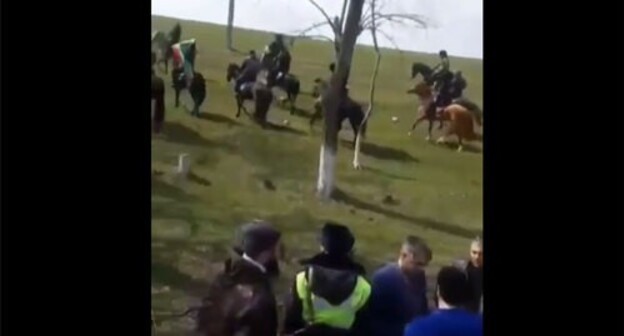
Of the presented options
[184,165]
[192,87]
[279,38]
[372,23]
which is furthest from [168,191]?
[372,23]

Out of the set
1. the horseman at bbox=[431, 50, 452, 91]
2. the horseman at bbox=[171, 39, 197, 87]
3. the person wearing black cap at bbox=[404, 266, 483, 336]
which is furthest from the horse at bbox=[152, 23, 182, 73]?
the person wearing black cap at bbox=[404, 266, 483, 336]

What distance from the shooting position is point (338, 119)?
4.75 feet

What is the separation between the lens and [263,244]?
143 cm

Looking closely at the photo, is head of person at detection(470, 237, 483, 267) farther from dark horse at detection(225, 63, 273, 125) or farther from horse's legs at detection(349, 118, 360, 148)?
dark horse at detection(225, 63, 273, 125)

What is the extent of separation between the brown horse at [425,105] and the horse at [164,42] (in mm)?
323

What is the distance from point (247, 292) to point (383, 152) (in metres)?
0.26

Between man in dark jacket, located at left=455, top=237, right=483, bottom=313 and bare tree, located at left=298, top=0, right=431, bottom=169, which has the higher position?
bare tree, located at left=298, top=0, right=431, bottom=169

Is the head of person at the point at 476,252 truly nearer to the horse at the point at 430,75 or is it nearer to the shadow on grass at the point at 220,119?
the horse at the point at 430,75

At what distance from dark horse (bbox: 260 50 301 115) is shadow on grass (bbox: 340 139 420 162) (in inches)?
3.6

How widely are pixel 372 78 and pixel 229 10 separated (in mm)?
213

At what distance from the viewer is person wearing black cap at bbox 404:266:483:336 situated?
1.40 m

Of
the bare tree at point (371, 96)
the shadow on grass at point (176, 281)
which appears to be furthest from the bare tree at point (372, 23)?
the shadow on grass at point (176, 281)

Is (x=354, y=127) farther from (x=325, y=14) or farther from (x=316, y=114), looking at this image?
(x=325, y=14)
